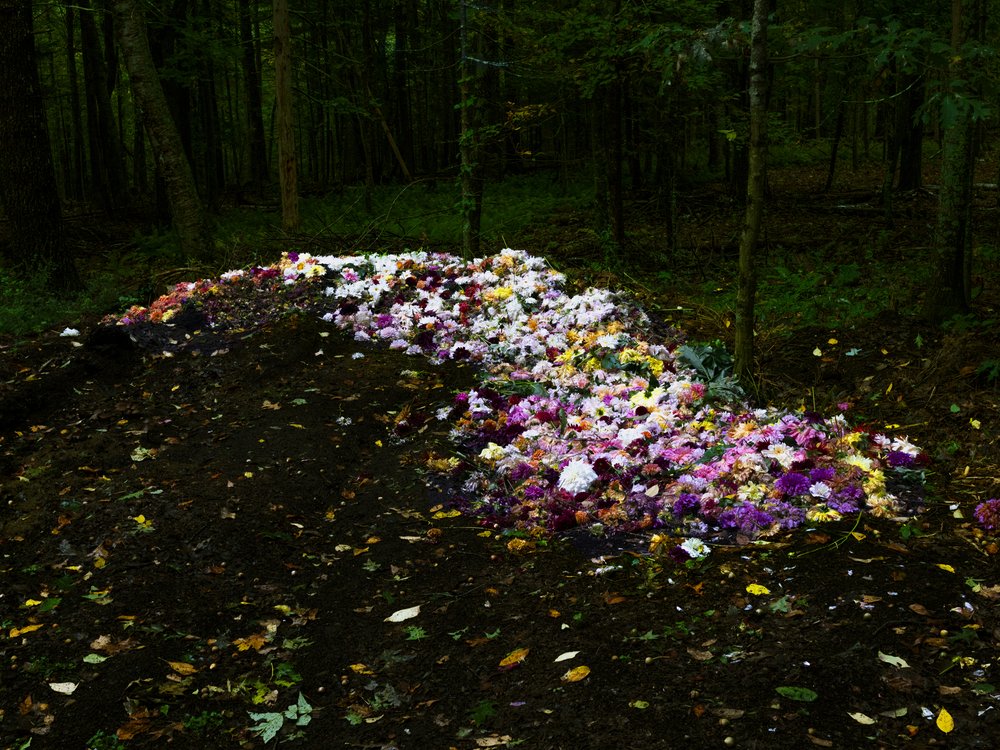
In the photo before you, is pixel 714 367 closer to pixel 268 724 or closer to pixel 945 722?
pixel 945 722

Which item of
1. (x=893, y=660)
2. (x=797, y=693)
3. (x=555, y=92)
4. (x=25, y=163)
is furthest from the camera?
(x=555, y=92)

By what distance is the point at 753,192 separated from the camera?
17.8 feet

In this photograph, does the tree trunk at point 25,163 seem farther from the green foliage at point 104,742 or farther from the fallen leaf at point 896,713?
the fallen leaf at point 896,713

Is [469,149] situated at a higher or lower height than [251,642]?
higher

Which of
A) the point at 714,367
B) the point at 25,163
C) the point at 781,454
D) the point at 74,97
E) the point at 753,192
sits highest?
the point at 74,97

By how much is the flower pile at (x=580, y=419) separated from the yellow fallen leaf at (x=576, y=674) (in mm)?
1063

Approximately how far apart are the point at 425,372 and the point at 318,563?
2.62m

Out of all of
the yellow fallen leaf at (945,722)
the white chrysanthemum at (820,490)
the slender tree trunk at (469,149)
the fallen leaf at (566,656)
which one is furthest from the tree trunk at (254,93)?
the yellow fallen leaf at (945,722)

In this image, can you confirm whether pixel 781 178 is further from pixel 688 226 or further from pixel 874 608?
pixel 874 608

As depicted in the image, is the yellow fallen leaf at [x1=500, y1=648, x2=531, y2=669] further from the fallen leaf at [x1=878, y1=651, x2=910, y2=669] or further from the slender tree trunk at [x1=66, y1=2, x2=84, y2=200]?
the slender tree trunk at [x1=66, y1=2, x2=84, y2=200]

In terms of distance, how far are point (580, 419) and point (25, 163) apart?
26.4ft

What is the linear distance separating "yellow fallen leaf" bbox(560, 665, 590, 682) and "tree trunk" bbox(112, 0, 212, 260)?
812 cm

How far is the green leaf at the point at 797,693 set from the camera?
2.76 meters

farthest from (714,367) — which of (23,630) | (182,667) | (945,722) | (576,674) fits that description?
(23,630)
